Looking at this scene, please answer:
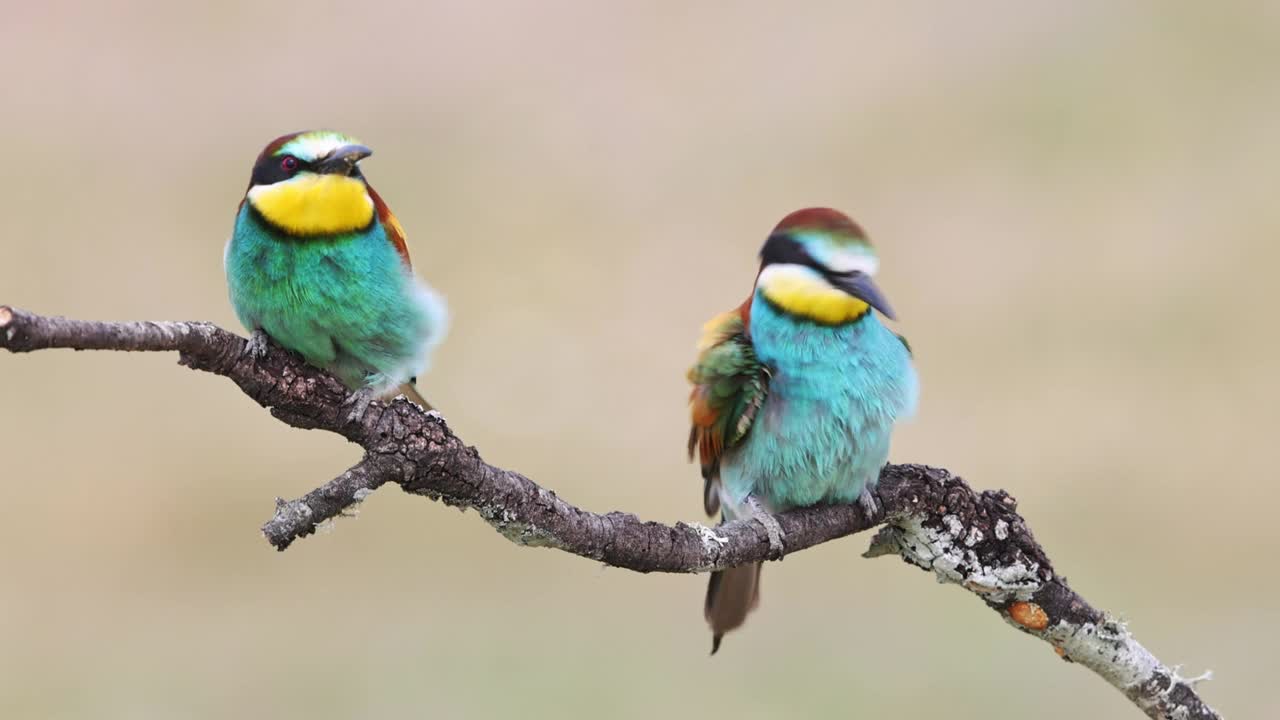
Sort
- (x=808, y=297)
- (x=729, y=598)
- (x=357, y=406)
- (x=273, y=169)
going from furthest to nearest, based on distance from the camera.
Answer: (x=729, y=598), (x=808, y=297), (x=273, y=169), (x=357, y=406)

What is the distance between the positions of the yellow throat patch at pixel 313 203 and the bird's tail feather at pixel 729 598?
76 centimetres

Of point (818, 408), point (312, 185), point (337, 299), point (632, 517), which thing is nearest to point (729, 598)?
point (818, 408)

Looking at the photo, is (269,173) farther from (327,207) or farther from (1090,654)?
(1090,654)

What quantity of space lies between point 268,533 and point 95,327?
0.21 m

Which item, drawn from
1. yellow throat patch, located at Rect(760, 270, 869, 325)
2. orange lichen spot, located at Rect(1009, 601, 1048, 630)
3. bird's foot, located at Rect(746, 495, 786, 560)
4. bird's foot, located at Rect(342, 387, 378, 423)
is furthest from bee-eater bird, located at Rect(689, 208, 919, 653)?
bird's foot, located at Rect(342, 387, 378, 423)

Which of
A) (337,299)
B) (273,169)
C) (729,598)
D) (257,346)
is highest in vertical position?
(273,169)

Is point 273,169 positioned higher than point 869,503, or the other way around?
point 273,169

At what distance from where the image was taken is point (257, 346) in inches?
49.1

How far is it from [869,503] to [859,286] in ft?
0.89

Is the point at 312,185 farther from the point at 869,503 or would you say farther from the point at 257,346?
the point at 869,503

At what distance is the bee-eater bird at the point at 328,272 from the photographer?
1.42m

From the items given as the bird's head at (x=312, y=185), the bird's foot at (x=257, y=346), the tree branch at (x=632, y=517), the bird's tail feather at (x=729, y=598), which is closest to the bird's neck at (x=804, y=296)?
the tree branch at (x=632, y=517)

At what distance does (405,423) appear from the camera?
3.88 feet

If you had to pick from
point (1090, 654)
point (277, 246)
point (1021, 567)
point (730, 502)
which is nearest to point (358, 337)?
point (277, 246)
